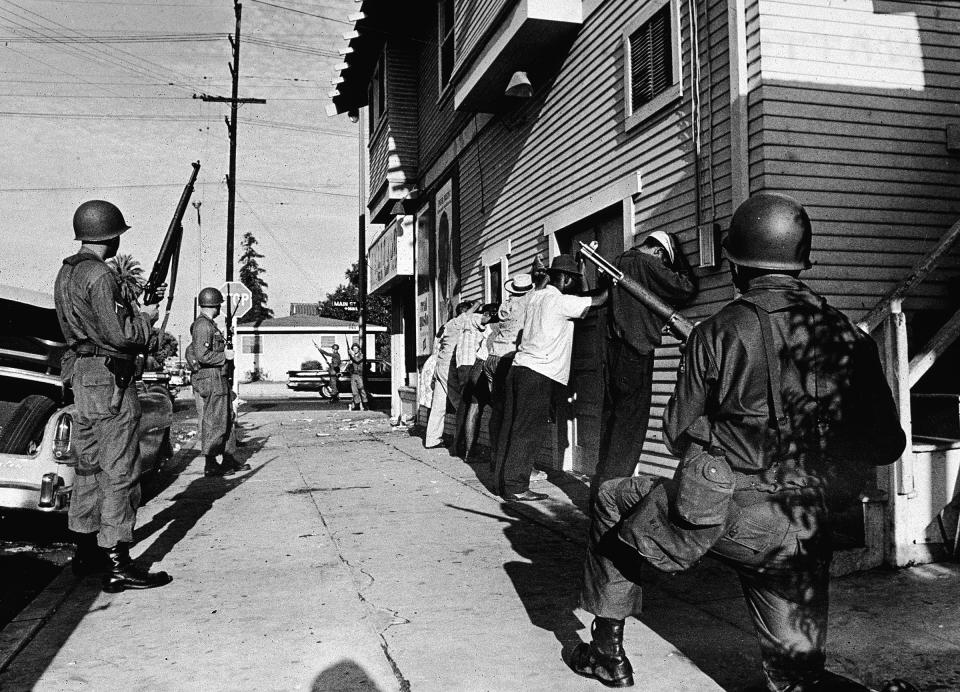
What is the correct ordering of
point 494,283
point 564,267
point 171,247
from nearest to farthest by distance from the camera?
point 564,267 → point 171,247 → point 494,283

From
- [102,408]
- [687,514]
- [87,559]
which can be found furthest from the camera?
[87,559]

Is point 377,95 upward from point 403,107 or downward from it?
upward

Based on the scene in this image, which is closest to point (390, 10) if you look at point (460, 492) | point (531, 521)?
point (460, 492)

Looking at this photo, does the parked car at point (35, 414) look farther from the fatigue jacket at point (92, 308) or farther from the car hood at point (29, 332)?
the fatigue jacket at point (92, 308)

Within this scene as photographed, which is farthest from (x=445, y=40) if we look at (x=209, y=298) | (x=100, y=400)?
(x=100, y=400)

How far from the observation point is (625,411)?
18.7 feet

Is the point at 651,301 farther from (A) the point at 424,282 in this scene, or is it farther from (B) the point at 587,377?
(A) the point at 424,282

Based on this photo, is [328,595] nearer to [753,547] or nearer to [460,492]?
[753,547]

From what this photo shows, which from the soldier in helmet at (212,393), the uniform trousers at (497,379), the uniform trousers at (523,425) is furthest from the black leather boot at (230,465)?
the uniform trousers at (523,425)

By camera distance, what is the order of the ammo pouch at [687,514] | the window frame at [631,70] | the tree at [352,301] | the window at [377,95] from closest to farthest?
the ammo pouch at [687,514]
the window frame at [631,70]
the window at [377,95]
the tree at [352,301]

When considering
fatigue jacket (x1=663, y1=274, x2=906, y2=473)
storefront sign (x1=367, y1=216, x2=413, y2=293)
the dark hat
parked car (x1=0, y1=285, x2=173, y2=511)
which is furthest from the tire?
storefront sign (x1=367, y1=216, x2=413, y2=293)

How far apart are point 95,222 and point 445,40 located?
1012 centimetres

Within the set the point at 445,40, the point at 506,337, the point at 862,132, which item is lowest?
the point at 506,337

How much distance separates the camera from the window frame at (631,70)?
6371 millimetres
